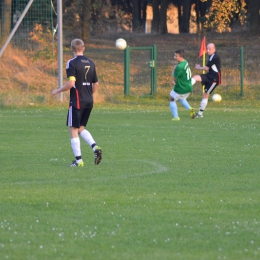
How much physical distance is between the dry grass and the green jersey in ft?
21.2

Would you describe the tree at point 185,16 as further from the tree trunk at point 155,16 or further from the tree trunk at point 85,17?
the tree trunk at point 85,17

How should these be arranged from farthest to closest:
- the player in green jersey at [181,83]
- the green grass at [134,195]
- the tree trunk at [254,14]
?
the tree trunk at [254,14] < the player in green jersey at [181,83] < the green grass at [134,195]

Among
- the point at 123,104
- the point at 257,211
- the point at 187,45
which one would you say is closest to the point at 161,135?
the point at 257,211

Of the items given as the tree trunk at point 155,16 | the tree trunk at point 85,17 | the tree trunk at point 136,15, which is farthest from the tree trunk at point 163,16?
the tree trunk at point 85,17

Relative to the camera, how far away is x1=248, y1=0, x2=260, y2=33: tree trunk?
43.1 meters

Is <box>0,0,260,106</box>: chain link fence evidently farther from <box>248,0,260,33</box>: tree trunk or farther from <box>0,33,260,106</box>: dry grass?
<box>248,0,260,33</box>: tree trunk

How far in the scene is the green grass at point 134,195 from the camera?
271 inches

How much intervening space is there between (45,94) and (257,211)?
18970mm

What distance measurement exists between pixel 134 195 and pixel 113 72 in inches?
1074

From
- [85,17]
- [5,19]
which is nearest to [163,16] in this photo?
[85,17]

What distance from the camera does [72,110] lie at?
11938 millimetres

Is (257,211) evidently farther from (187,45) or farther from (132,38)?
(132,38)

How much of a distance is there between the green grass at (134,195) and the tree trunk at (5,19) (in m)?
11.2

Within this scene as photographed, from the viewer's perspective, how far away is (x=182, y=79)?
805 inches
